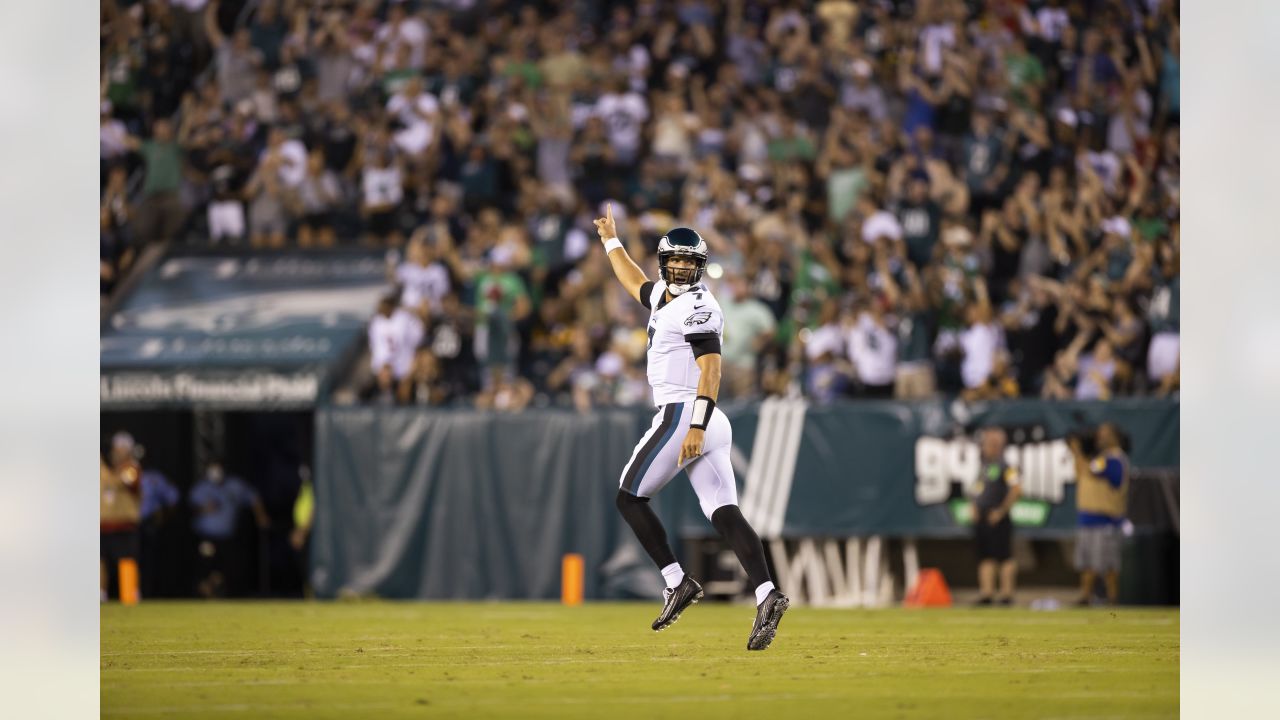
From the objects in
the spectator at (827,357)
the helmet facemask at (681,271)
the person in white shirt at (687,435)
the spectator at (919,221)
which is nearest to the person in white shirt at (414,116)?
the spectator at (919,221)

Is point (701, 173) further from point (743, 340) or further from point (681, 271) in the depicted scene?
point (681, 271)

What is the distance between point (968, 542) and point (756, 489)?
2.21 meters

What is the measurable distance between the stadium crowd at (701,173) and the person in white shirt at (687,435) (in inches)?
307

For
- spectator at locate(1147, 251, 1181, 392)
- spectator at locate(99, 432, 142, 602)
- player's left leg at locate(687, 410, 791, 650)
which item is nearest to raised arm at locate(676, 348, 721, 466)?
player's left leg at locate(687, 410, 791, 650)

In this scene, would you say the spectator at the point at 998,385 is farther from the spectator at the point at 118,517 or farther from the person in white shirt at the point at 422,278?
the spectator at the point at 118,517

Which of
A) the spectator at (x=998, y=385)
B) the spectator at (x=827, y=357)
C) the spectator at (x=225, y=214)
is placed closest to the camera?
the spectator at (x=998, y=385)

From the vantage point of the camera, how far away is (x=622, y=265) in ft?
40.8

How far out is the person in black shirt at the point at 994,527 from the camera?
18.0 m

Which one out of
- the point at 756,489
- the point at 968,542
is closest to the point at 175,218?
the point at 756,489

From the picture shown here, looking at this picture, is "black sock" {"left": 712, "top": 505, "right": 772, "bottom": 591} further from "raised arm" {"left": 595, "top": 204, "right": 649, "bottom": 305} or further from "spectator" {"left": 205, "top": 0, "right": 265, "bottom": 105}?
"spectator" {"left": 205, "top": 0, "right": 265, "bottom": 105}

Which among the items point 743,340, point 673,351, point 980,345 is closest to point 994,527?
point 980,345

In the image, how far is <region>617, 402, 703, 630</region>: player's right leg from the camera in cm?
1155

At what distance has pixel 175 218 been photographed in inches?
925
